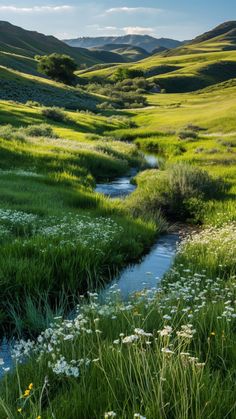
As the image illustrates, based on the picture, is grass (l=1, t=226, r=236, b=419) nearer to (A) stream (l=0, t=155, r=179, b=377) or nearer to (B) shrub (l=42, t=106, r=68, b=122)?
(A) stream (l=0, t=155, r=179, b=377)

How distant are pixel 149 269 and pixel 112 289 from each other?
2.07 m

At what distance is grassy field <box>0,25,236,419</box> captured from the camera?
4.38 metres

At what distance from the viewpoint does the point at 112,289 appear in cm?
990

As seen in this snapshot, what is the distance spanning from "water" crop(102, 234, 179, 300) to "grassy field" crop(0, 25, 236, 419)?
32cm

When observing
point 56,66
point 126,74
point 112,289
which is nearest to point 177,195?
point 112,289

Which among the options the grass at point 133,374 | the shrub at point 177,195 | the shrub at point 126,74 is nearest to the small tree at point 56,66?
the shrub at point 126,74

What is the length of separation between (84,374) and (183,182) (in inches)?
537

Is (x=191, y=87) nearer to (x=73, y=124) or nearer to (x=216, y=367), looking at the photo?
(x=73, y=124)

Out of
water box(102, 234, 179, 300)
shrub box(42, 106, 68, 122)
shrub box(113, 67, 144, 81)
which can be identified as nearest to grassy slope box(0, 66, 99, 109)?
shrub box(42, 106, 68, 122)

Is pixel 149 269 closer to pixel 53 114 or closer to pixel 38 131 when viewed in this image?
pixel 38 131

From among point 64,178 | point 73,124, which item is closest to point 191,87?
point 73,124

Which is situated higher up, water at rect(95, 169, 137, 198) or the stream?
water at rect(95, 169, 137, 198)

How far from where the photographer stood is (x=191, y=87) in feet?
508

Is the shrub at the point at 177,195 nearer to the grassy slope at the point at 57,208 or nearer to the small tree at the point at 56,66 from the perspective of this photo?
the grassy slope at the point at 57,208
